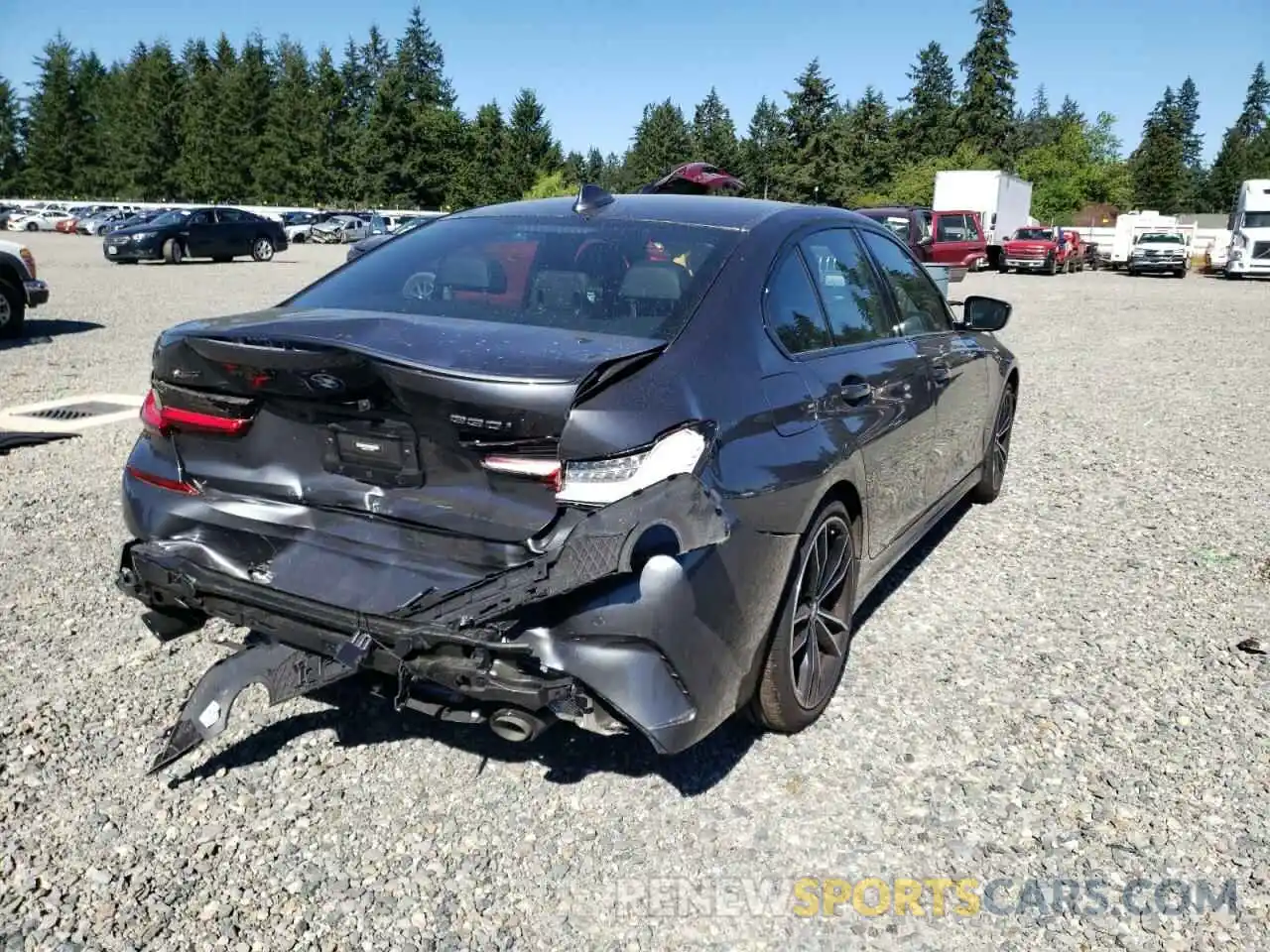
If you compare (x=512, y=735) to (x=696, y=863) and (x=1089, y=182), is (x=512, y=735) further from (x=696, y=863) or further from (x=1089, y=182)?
(x=1089, y=182)

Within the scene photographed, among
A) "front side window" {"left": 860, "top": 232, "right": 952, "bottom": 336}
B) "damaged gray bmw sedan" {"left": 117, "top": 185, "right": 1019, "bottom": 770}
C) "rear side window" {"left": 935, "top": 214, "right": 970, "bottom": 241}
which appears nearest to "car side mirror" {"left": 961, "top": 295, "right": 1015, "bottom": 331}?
"front side window" {"left": 860, "top": 232, "right": 952, "bottom": 336}

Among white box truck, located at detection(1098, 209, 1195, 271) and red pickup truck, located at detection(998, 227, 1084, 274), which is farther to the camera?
white box truck, located at detection(1098, 209, 1195, 271)

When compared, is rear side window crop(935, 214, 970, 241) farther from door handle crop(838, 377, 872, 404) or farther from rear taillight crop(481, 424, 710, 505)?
rear taillight crop(481, 424, 710, 505)

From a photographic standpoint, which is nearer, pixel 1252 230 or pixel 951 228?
pixel 951 228

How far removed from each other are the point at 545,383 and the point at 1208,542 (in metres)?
4.32

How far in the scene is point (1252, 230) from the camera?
1245 inches

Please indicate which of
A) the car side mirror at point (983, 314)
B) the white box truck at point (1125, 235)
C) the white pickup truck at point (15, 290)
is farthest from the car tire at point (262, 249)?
the white box truck at point (1125, 235)

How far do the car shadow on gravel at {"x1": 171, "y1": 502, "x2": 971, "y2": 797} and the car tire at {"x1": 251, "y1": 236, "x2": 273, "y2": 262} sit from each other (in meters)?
A: 28.8

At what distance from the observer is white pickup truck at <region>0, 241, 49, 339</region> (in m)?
11.9

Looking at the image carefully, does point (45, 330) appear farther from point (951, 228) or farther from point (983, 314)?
point (951, 228)

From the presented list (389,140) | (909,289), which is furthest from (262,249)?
(389,140)

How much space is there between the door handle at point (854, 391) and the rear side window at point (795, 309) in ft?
0.48

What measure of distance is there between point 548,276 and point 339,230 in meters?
44.0

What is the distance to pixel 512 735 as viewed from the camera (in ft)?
8.31
